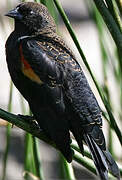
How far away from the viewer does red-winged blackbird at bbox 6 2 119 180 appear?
2960 mm

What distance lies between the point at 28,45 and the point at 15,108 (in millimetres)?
3040

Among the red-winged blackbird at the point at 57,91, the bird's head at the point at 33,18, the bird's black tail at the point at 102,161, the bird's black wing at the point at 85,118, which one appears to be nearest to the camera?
the bird's black tail at the point at 102,161

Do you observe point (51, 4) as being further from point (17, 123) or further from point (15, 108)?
point (15, 108)

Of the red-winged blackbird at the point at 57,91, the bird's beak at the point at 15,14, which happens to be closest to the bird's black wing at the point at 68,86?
the red-winged blackbird at the point at 57,91

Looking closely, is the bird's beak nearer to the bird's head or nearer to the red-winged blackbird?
the bird's head

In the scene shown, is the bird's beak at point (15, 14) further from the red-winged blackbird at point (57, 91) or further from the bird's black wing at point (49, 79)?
the bird's black wing at point (49, 79)

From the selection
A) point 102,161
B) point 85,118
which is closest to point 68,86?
point 85,118

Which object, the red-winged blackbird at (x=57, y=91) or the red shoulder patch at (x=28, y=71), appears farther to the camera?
the red shoulder patch at (x=28, y=71)

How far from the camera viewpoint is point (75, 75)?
312 cm

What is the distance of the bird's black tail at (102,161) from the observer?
8.73ft

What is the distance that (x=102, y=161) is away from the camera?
9.02 ft

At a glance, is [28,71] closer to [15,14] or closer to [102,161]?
[15,14]

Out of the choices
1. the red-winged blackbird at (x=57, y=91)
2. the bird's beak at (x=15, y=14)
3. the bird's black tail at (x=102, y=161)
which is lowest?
the bird's black tail at (x=102, y=161)

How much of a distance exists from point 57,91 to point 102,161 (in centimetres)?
50
